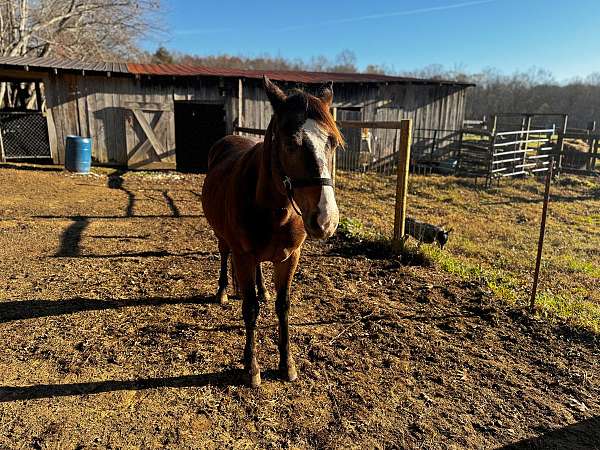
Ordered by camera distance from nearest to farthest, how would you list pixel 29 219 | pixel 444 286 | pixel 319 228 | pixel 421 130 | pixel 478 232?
pixel 319 228 < pixel 444 286 < pixel 29 219 < pixel 478 232 < pixel 421 130

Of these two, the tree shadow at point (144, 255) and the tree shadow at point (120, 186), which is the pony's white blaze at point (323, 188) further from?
the tree shadow at point (120, 186)

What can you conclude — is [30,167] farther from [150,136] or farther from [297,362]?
[297,362]

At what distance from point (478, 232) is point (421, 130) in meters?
10.9

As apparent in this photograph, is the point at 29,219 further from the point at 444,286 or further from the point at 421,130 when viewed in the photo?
the point at 421,130

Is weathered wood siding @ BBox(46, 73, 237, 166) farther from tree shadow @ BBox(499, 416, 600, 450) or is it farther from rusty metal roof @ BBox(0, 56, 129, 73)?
tree shadow @ BBox(499, 416, 600, 450)

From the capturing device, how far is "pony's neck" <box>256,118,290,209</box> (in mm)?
2444

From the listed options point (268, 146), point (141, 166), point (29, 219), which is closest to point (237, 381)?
point (268, 146)

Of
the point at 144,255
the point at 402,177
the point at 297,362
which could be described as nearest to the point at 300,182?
the point at 297,362

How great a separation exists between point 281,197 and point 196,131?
474 inches

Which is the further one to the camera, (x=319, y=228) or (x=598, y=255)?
(x=598, y=255)

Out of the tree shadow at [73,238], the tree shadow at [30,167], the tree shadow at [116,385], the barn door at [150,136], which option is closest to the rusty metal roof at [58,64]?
the barn door at [150,136]

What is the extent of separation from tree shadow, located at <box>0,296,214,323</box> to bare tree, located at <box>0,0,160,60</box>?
17205mm

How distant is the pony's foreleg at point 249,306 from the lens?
2.89 meters

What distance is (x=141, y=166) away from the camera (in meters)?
12.9
